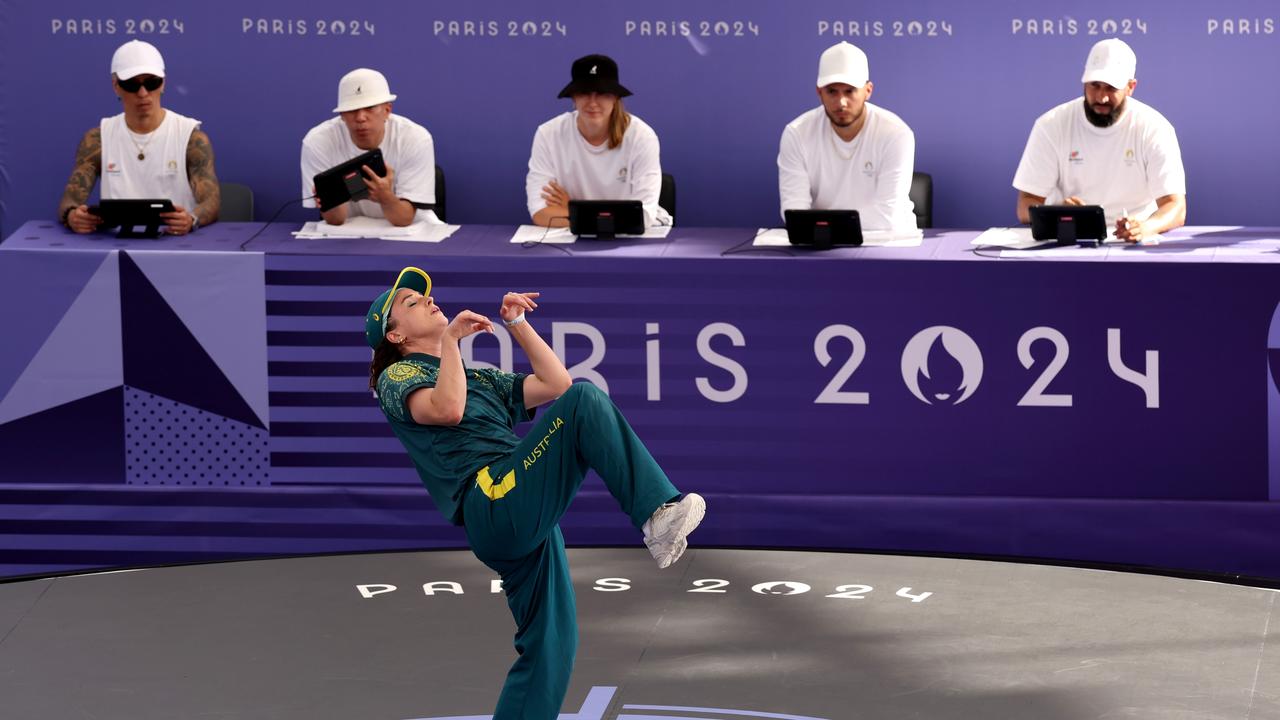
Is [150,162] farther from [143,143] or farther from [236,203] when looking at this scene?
[236,203]

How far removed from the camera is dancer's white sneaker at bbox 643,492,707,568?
4.02 m

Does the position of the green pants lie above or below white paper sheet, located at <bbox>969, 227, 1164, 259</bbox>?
below

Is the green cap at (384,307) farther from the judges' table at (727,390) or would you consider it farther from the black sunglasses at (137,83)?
the black sunglasses at (137,83)

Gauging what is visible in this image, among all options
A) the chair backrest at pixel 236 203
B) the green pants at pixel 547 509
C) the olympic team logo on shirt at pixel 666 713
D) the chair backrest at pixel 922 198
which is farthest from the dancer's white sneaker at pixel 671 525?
the chair backrest at pixel 236 203

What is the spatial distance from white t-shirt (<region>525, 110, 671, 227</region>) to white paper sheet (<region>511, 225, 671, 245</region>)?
0.32 metres

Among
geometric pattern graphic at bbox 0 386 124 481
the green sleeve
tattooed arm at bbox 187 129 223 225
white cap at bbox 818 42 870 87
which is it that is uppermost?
white cap at bbox 818 42 870 87

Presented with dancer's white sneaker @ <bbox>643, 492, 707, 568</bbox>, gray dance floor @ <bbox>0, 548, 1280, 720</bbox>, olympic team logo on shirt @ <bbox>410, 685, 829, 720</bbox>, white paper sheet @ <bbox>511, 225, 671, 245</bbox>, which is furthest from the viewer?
white paper sheet @ <bbox>511, 225, 671, 245</bbox>

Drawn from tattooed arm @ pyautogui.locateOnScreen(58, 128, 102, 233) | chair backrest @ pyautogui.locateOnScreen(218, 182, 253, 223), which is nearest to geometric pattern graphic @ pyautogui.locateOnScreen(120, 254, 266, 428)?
tattooed arm @ pyautogui.locateOnScreen(58, 128, 102, 233)

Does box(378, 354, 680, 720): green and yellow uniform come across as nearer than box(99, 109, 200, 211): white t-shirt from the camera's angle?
Yes

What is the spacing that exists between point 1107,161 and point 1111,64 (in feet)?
1.40

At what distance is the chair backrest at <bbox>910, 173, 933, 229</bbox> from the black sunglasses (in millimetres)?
3256

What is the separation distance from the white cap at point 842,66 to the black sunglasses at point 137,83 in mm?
2765

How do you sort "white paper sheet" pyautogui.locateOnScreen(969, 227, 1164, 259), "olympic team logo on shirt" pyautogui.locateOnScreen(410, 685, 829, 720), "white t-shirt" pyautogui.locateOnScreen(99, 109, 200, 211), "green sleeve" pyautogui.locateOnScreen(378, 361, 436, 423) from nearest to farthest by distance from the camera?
1. "green sleeve" pyautogui.locateOnScreen(378, 361, 436, 423)
2. "olympic team logo on shirt" pyautogui.locateOnScreen(410, 685, 829, 720)
3. "white paper sheet" pyautogui.locateOnScreen(969, 227, 1164, 259)
4. "white t-shirt" pyautogui.locateOnScreen(99, 109, 200, 211)

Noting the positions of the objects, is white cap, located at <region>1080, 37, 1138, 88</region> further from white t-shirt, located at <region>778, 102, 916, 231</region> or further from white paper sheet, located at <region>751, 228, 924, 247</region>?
white paper sheet, located at <region>751, 228, 924, 247</region>
